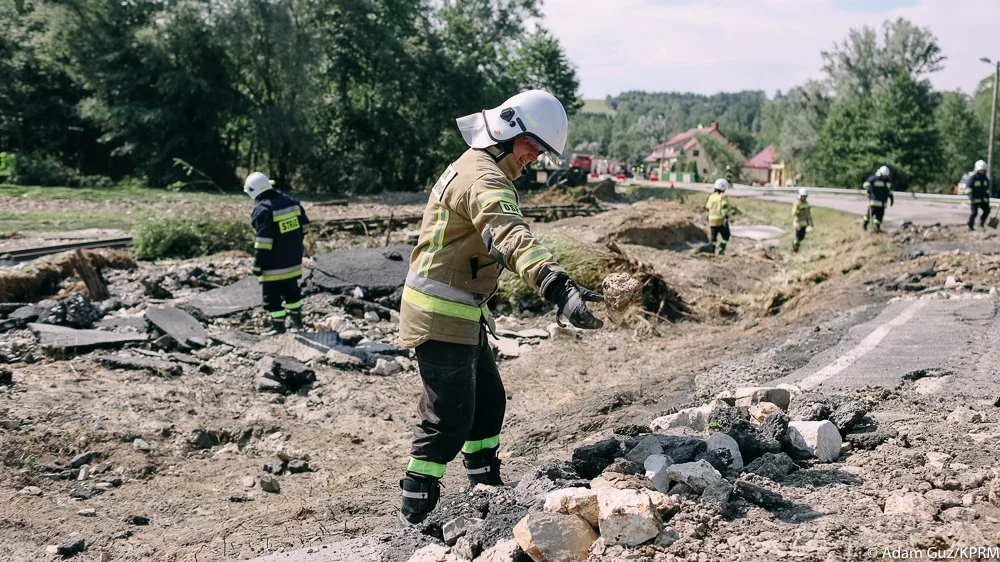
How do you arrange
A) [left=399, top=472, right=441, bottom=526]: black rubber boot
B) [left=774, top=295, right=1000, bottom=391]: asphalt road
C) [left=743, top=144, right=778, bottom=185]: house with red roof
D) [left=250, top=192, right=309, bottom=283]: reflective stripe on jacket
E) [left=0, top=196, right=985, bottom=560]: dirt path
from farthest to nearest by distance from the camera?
1. [left=743, top=144, right=778, bottom=185]: house with red roof
2. [left=250, top=192, right=309, bottom=283]: reflective stripe on jacket
3. [left=774, top=295, right=1000, bottom=391]: asphalt road
4. [left=0, top=196, right=985, bottom=560]: dirt path
5. [left=399, top=472, right=441, bottom=526]: black rubber boot

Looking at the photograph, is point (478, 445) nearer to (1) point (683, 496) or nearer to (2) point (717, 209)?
(1) point (683, 496)

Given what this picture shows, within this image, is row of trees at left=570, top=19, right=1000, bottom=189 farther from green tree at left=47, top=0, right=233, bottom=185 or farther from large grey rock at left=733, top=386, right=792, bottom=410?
large grey rock at left=733, top=386, right=792, bottom=410

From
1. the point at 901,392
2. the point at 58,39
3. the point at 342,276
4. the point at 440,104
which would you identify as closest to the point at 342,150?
the point at 440,104

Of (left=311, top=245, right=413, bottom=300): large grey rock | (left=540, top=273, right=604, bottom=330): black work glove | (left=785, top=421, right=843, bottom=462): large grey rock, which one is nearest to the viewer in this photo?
(left=540, top=273, right=604, bottom=330): black work glove

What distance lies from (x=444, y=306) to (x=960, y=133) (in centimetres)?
6806

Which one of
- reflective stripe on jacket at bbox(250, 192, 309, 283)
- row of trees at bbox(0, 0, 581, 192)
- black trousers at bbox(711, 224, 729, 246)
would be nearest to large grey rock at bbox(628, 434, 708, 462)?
reflective stripe on jacket at bbox(250, 192, 309, 283)

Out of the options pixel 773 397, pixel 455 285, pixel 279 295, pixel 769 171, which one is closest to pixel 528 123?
pixel 455 285

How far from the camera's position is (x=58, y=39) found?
2756 centimetres

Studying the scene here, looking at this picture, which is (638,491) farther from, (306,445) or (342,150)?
(342,150)

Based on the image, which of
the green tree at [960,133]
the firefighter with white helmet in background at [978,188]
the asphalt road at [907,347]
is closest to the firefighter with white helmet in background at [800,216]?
the firefighter with white helmet in background at [978,188]

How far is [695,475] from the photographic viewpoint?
10.8ft

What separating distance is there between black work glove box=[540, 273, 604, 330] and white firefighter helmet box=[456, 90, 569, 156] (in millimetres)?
793

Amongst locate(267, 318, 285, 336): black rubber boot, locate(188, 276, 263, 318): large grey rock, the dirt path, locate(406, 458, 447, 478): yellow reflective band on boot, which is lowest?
the dirt path

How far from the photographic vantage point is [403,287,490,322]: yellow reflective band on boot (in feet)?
11.9
